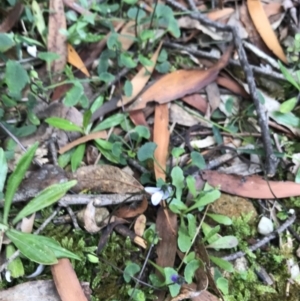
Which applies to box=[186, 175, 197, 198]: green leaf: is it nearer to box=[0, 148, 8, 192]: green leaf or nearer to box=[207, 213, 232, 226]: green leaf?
box=[207, 213, 232, 226]: green leaf

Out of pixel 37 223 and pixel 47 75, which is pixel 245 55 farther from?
pixel 37 223

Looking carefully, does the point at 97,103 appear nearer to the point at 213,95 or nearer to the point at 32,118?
the point at 32,118

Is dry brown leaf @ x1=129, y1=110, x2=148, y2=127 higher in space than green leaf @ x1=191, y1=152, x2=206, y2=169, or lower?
higher

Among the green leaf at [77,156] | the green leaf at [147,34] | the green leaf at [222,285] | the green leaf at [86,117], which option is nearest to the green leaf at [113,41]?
the green leaf at [147,34]

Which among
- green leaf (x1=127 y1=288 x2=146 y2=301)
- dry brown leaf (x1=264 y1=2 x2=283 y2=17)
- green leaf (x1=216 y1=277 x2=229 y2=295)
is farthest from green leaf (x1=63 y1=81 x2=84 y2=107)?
dry brown leaf (x1=264 y1=2 x2=283 y2=17)

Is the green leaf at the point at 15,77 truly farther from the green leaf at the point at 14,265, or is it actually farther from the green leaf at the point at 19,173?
the green leaf at the point at 14,265

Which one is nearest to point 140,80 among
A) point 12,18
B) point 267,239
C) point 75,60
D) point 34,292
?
point 75,60
